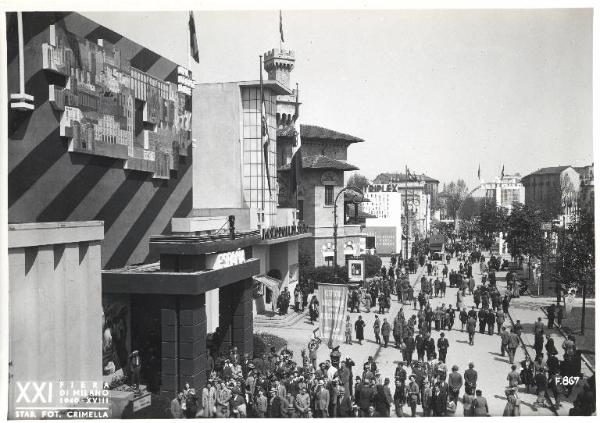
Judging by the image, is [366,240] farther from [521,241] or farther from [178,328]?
[178,328]

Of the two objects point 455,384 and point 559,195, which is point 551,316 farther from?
point 559,195

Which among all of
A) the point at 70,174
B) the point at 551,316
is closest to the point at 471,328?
the point at 551,316

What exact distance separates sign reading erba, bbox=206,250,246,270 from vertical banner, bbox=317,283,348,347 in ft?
10.5

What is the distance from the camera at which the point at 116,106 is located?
21562 millimetres

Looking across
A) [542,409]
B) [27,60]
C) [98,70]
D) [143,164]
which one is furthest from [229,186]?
[542,409]

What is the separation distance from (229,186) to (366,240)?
31.1 metres

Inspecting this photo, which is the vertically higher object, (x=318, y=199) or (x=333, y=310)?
(x=318, y=199)

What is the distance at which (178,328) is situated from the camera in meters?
20.4

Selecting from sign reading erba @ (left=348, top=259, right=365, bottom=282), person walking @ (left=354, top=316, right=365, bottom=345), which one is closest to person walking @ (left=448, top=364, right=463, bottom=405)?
person walking @ (left=354, top=316, right=365, bottom=345)

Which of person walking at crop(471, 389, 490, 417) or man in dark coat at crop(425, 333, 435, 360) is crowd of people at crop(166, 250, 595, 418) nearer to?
person walking at crop(471, 389, 490, 417)

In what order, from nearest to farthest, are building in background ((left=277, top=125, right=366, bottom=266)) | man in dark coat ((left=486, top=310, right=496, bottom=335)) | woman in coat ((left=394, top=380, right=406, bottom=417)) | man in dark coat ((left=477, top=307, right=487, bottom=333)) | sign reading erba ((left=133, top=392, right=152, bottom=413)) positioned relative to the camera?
woman in coat ((left=394, top=380, right=406, bottom=417)), sign reading erba ((left=133, top=392, right=152, bottom=413)), man in dark coat ((left=486, top=310, right=496, bottom=335)), man in dark coat ((left=477, top=307, right=487, bottom=333)), building in background ((left=277, top=125, right=366, bottom=266))

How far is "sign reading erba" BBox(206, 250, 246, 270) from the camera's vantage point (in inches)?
837

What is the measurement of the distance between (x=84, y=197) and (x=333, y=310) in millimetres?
9314

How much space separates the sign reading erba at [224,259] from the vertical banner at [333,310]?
10.5 ft
